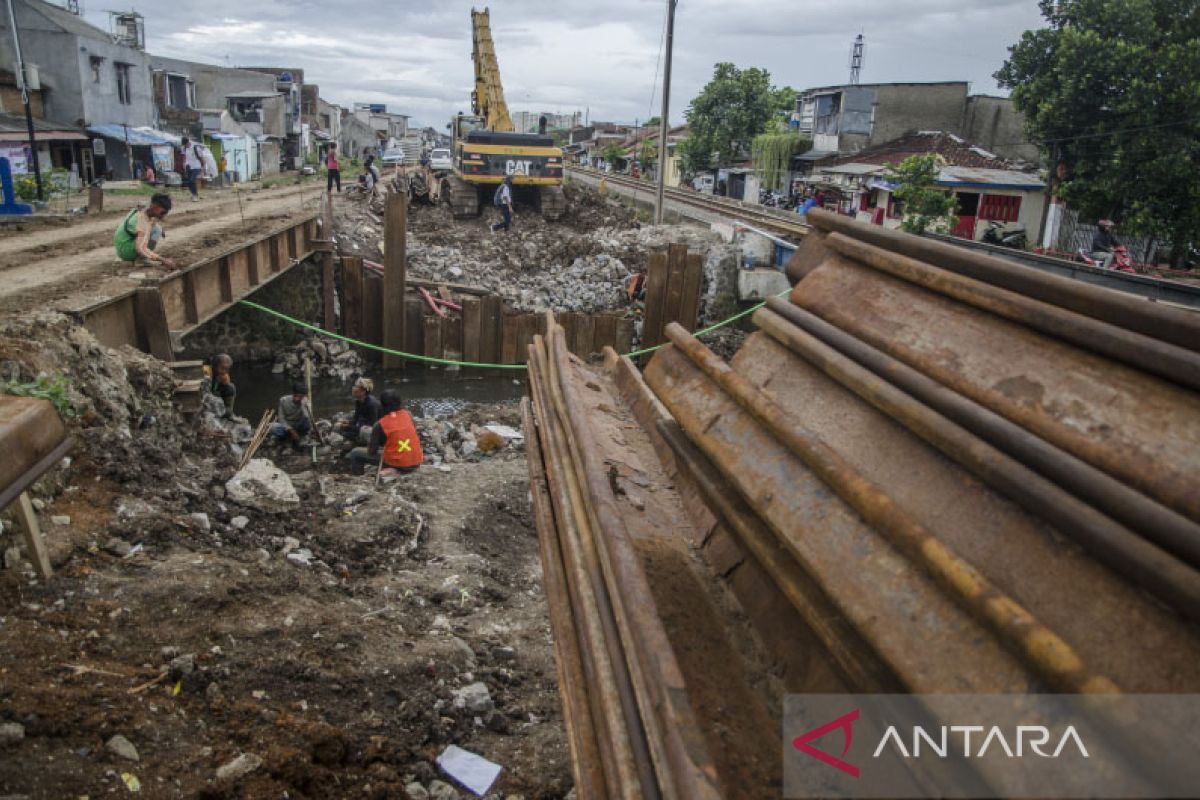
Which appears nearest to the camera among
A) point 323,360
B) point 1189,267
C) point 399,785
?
point 399,785

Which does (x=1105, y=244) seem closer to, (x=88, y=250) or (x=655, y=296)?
(x=655, y=296)

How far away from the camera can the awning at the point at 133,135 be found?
28797 mm

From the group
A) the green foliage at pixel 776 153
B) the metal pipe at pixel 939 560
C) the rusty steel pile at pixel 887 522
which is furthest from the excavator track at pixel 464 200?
the metal pipe at pixel 939 560

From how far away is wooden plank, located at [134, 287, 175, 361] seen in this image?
8039mm

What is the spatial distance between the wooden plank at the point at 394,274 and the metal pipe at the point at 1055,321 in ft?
42.5

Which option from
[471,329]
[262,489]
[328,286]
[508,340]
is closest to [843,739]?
[262,489]

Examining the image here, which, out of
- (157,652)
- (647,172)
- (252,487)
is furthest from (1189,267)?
(647,172)

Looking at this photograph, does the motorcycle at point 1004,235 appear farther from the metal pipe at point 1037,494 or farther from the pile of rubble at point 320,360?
the metal pipe at point 1037,494

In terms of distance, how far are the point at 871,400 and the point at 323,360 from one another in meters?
14.3

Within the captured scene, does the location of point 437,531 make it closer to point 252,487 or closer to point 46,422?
point 252,487

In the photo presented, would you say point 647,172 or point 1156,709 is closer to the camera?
point 1156,709

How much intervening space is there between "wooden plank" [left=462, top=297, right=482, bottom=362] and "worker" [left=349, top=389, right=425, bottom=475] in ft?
20.9

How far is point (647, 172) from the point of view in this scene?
189 feet

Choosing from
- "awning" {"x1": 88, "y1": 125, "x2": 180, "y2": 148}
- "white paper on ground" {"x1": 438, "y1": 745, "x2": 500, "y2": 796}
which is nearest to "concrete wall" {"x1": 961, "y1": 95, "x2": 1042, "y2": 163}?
"awning" {"x1": 88, "y1": 125, "x2": 180, "y2": 148}
